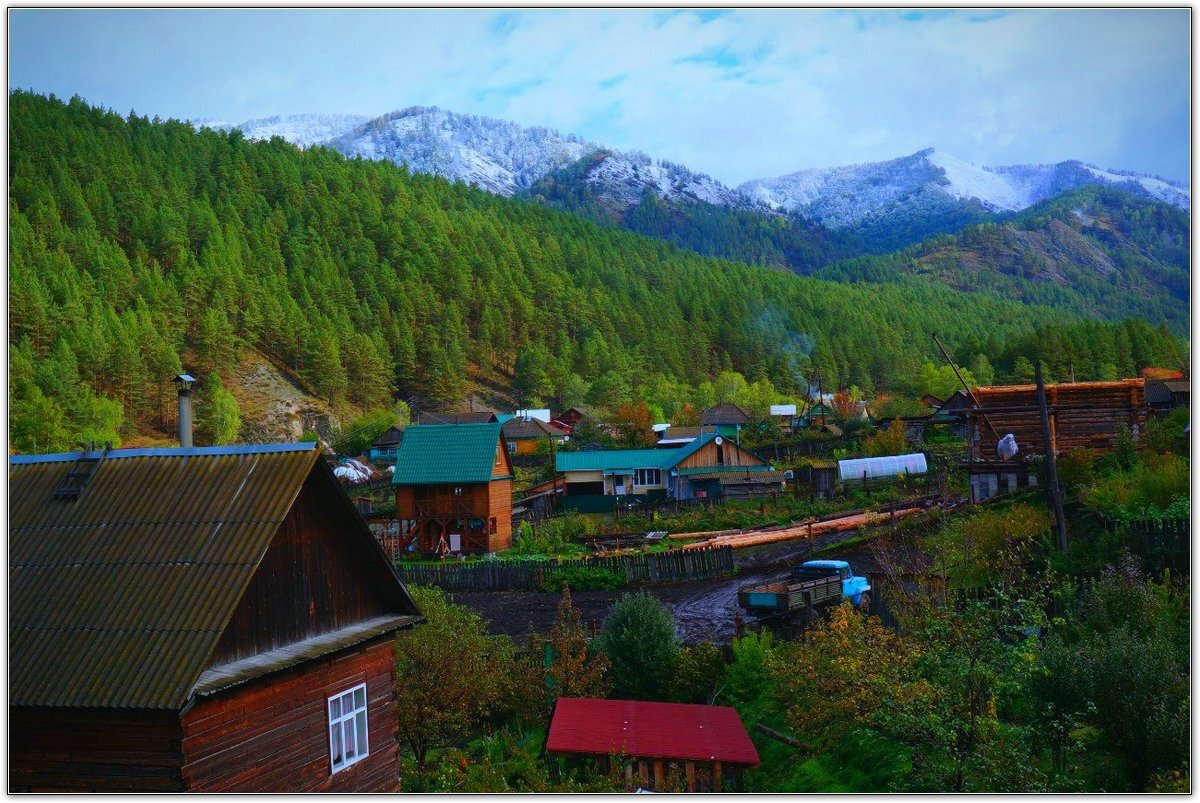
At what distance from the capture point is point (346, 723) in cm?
850

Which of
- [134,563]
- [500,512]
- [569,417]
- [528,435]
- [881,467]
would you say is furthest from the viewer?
[569,417]

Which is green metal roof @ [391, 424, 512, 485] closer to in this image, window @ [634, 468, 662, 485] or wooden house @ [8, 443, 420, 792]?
window @ [634, 468, 662, 485]

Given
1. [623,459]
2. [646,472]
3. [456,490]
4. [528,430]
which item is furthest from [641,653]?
[528,430]

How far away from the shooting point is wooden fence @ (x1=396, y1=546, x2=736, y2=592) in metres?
24.0

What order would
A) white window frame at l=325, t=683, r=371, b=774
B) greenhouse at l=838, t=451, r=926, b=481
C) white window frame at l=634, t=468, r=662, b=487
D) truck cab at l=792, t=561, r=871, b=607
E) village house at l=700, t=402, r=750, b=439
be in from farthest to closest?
village house at l=700, t=402, r=750, b=439 < white window frame at l=634, t=468, r=662, b=487 < greenhouse at l=838, t=451, r=926, b=481 < truck cab at l=792, t=561, r=871, b=607 < white window frame at l=325, t=683, r=371, b=774

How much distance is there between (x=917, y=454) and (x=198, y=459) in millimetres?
34935

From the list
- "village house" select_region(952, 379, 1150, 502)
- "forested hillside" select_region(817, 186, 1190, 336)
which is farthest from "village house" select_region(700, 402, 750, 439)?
"village house" select_region(952, 379, 1150, 502)

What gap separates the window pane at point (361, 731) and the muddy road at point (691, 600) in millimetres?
9043

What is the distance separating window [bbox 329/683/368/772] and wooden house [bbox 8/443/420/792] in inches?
0.7

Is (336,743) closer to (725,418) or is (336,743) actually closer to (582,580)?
(582,580)

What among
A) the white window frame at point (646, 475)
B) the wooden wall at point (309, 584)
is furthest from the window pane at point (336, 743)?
the white window frame at point (646, 475)

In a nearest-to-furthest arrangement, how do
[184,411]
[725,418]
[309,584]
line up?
[309,584] < [184,411] < [725,418]

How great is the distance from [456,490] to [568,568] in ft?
26.0

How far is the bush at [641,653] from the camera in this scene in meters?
14.0
